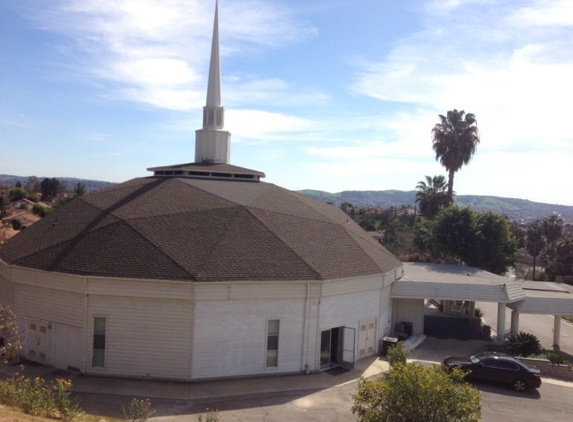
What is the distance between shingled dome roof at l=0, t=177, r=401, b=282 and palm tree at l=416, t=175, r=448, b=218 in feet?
98.3

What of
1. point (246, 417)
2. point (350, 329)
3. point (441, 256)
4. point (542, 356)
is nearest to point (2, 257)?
point (246, 417)

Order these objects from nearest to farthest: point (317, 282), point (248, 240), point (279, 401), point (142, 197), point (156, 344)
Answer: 1. point (279, 401)
2. point (156, 344)
3. point (317, 282)
4. point (248, 240)
5. point (142, 197)

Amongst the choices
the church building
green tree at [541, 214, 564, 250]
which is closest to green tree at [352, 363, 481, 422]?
the church building

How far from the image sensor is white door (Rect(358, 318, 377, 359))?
22.8m

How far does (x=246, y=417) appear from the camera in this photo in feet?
51.6

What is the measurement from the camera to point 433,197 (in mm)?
55500

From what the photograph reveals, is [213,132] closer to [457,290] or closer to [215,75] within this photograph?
[215,75]

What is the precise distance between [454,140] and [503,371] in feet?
119

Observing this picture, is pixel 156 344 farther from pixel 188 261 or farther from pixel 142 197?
pixel 142 197

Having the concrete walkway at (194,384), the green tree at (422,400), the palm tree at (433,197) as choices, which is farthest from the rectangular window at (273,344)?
the palm tree at (433,197)

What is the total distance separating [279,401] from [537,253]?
68824 mm

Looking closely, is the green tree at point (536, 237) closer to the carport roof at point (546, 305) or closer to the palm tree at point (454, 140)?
the palm tree at point (454, 140)

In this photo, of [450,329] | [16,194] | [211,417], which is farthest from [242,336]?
[16,194]

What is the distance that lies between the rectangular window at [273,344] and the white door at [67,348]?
7.17 m
